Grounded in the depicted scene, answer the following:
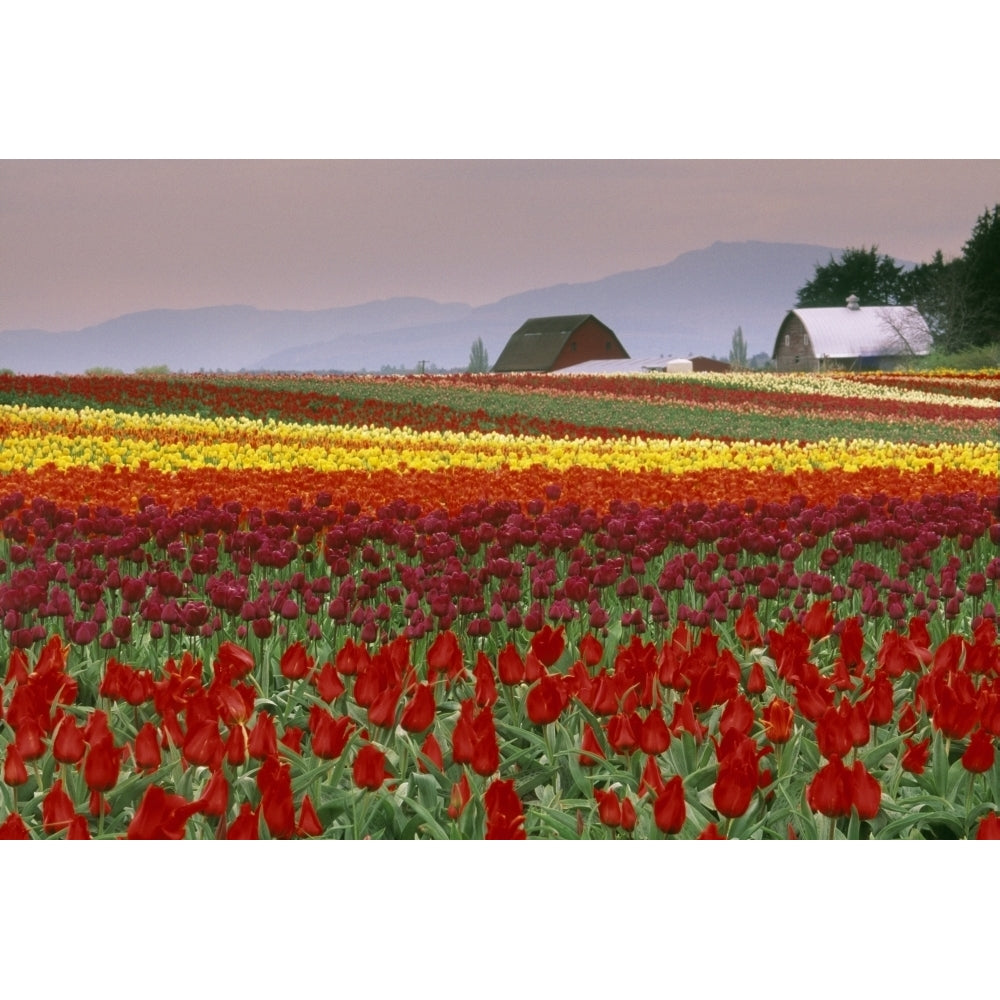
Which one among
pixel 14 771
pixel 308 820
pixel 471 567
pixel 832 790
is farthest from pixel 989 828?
pixel 471 567

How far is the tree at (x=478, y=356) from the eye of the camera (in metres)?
9.16

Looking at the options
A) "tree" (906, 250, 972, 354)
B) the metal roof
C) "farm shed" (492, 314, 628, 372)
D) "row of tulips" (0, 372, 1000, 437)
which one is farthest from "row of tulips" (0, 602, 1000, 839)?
"row of tulips" (0, 372, 1000, 437)

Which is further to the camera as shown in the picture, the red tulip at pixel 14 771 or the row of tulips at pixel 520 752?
the red tulip at pixel 14 771

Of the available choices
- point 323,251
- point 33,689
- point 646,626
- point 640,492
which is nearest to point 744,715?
point 646,626

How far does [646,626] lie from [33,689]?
262 centimetres

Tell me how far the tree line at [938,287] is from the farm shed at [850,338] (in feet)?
0.55

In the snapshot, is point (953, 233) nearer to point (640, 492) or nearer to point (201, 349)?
point (640, 492)

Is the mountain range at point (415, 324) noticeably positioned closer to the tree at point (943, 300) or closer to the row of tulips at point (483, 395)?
the tree at point (943, 300)

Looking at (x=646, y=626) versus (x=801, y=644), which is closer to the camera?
(x=801, y=644)

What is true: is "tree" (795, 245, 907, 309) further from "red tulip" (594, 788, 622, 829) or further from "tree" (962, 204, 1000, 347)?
"red tulip" (594, 788, 622, 829)

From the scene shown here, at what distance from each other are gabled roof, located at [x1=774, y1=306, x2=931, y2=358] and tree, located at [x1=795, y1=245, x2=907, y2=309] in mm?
138

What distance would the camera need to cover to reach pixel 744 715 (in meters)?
3.71

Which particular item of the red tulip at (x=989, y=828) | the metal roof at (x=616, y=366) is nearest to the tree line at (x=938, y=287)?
the metal roof at (x=616, y=366)

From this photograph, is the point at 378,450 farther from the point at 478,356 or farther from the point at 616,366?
the point at 478,356
